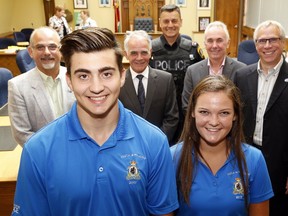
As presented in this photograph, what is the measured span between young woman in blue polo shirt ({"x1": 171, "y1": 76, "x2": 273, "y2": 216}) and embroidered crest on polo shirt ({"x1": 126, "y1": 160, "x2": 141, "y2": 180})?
341mm

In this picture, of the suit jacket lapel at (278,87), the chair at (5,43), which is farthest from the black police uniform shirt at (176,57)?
the chair at (5,43)

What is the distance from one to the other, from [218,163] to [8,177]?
1.40m

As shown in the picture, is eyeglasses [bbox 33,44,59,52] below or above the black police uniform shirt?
above

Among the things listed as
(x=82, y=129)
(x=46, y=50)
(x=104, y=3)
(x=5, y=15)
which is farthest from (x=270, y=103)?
(x=5, y=15)

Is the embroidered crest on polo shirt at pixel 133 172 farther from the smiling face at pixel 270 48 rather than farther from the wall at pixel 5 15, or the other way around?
the wall at pixel 5 15

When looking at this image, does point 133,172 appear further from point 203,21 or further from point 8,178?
point 203,21

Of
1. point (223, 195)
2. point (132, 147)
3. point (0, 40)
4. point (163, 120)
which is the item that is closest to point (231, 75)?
point (163, 120)

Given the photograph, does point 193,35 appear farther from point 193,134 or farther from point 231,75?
point 193,134

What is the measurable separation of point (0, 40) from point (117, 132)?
7.55 m

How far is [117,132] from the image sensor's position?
4.16ft

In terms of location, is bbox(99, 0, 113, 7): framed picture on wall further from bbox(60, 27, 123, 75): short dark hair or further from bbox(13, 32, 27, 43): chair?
bbox(60, 27, 123, 75): short dark hair

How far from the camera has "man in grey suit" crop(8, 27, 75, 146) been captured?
2133 millimetres

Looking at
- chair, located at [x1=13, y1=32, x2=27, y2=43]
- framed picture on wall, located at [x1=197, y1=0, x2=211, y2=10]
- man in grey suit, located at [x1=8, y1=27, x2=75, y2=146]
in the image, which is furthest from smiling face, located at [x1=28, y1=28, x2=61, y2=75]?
framed picture on wall, located at [x1=197, y1=0, x2=211, y2=10]

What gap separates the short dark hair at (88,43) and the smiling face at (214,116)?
1.67 ft
